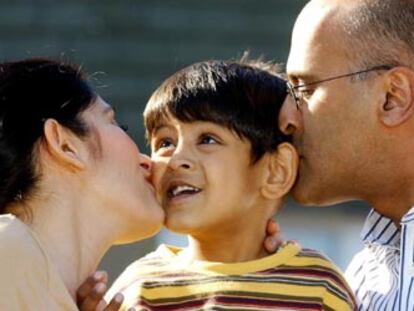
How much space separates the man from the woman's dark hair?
0.70 m

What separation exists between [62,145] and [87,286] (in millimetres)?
377

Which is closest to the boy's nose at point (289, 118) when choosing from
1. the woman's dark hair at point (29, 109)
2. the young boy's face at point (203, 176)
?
the young boy's face at point (203, 176)

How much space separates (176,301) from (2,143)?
0.68 meters

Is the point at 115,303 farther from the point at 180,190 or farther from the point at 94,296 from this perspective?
the point at 180,190

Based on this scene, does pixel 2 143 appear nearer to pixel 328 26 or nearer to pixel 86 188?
pixel 86 188

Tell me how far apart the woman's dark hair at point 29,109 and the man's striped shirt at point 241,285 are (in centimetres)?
49

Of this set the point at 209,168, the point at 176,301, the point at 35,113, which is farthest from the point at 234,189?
the point at 35,113

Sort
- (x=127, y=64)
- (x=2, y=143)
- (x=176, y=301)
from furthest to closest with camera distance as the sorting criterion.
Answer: (x=127, y=64)
(x=176, y=301)
(x=2, y=143)

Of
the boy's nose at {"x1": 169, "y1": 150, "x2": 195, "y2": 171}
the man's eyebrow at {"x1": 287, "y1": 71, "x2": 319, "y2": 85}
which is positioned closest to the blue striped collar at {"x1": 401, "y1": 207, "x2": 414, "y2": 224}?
the man's eyebrow at {"x1": 287, "y1": 71, "x2": 319, "y2": 85}

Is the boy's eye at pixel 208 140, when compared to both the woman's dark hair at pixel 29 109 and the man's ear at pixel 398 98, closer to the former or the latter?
the woman's dark hair at pixel 29 109

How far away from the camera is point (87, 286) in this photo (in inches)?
166

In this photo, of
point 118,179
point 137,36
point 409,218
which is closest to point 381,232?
point 409,218

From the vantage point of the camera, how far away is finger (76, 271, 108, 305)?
4.21m

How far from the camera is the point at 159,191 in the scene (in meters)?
4.61
